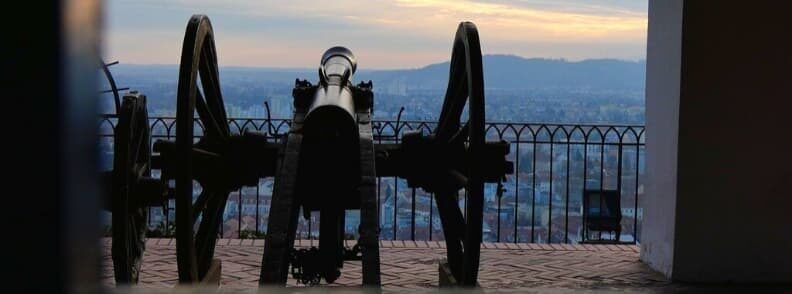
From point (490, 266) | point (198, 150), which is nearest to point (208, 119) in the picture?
point (198, 150)

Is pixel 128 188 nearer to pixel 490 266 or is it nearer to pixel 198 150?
pixel 198 150

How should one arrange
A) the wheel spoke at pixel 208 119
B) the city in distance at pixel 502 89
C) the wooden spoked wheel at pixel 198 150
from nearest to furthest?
the wooden spoked wheel at pixel 198 150 < the wheel spoke at pixel 208 119 < the city in distance at pixel 502 89

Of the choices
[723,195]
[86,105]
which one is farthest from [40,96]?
[723,195]

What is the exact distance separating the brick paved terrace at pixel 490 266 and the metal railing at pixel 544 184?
746mm

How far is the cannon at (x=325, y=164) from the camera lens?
172 inches

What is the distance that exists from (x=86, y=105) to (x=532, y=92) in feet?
41.5

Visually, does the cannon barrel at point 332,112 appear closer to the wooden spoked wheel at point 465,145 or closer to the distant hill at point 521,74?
the wooden spoked wheel at point 465,145

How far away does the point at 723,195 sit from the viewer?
21.2 feet

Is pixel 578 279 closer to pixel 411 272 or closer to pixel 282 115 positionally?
pixel 411 272

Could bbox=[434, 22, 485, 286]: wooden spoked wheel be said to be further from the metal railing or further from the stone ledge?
the metal railing

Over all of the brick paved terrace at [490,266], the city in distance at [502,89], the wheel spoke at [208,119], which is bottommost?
the brick paved terrace at [490,266]

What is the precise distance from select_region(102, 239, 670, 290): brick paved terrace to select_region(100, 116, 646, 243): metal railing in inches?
29.4

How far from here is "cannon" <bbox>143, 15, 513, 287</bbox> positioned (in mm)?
4359

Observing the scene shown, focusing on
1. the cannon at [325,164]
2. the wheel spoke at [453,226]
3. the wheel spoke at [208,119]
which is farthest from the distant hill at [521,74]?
the wheel spoke at [453,226]
